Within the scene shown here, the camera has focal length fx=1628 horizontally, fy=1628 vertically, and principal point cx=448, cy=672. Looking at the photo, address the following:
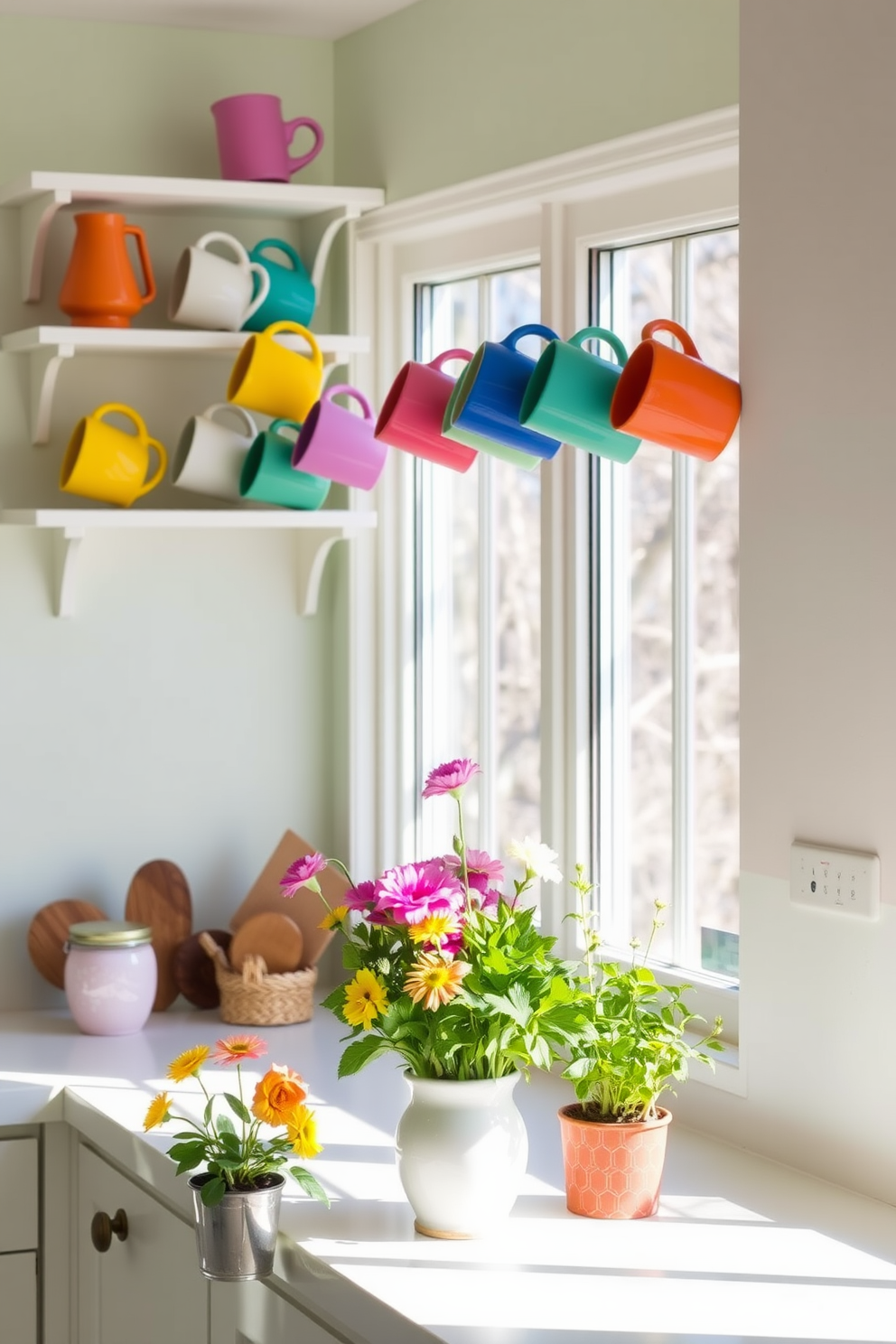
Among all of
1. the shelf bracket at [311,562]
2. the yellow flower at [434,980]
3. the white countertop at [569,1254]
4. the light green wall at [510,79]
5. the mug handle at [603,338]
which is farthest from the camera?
the shelf bracket at [311,562]

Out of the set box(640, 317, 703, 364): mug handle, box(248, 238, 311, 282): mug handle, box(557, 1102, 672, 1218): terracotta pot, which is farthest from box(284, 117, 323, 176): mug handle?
box(557, 1102, 672, 1218): terracotta pot

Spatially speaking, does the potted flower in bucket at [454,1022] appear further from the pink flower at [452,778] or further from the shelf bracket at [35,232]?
the shelf bracket at [35,232]

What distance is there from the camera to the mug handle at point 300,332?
243 centimetres

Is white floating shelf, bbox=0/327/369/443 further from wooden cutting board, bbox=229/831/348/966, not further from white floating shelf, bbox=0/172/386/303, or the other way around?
wooden cutting board, bbox=229/831/348/966

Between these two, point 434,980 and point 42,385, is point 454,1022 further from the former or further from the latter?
point 42,385

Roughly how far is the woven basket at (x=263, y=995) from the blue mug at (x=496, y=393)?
3.22 ft

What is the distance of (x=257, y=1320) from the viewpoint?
1694mm

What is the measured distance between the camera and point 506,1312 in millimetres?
1431

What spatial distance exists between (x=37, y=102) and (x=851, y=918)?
5.84 feet

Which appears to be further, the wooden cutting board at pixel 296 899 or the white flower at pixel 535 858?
the wooden cutting board at pixel 296 899

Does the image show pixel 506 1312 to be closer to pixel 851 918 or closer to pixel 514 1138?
pixel 514 1138

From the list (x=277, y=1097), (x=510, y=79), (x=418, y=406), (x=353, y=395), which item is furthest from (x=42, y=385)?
(x=277, y=1097)

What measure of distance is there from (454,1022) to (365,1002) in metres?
0.09

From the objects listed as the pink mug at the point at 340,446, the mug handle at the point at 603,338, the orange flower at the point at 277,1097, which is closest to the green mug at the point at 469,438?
the mug handle at the point at 603,338
